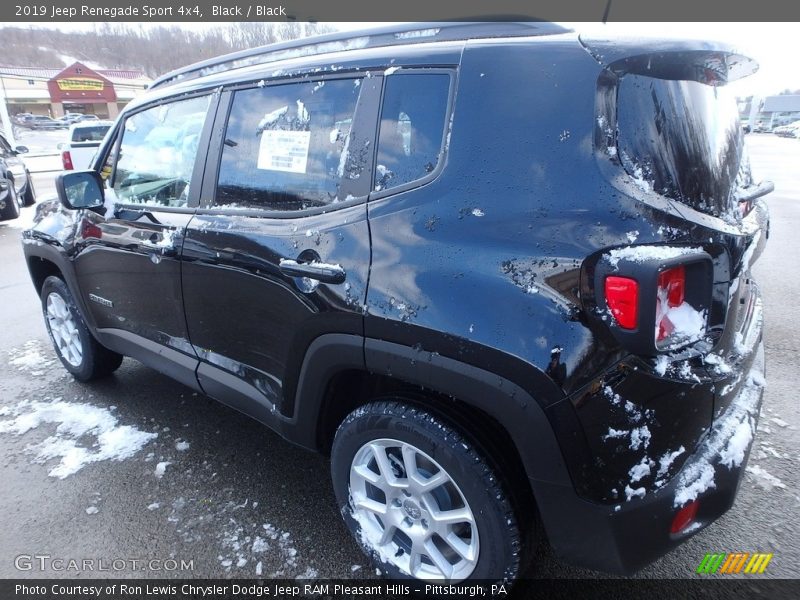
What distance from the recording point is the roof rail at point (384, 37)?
172 centimetres

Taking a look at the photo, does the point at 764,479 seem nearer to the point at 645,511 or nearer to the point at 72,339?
the point at 645,511

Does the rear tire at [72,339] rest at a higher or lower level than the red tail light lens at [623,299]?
lower

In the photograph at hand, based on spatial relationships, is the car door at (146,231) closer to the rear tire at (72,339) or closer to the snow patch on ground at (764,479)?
the rear tire at (72,339)

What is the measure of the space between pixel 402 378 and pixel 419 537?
24.2 inches

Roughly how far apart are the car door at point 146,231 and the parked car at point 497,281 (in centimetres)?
30

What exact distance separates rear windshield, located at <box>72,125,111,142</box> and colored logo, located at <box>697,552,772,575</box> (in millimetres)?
18888

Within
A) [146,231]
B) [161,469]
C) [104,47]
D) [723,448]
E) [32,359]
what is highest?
[104,47]

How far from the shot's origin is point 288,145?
215 cm

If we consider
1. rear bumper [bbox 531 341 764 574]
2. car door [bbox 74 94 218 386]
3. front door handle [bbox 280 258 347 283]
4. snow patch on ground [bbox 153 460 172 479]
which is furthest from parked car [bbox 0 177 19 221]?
rear bumper [bbox 531 341 764 574]

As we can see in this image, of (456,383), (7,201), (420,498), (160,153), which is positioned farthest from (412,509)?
(7,201)

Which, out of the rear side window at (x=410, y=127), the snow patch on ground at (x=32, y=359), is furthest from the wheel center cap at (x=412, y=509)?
the snow patch on ground at (x=32, y=359)

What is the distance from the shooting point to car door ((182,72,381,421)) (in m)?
1.88

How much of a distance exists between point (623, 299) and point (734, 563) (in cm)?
148

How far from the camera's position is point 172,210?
2605mm
